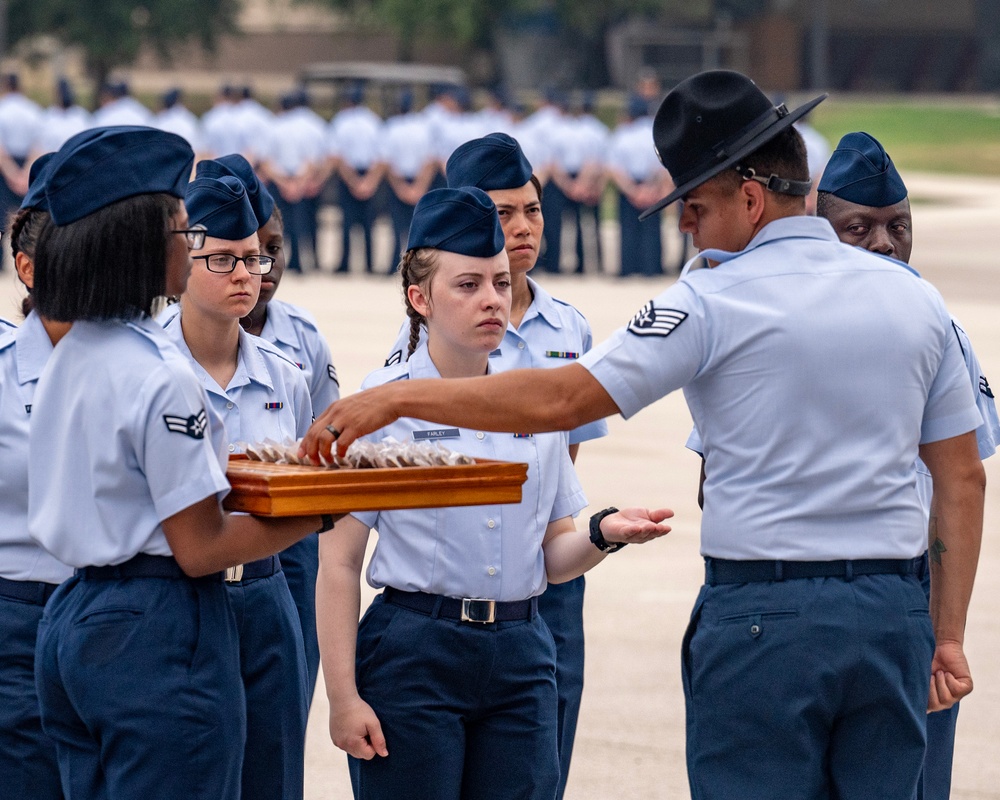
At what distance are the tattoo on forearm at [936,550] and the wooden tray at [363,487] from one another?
0.93m

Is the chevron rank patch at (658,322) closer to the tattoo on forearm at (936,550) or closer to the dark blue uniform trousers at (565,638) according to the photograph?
the tattoo on forearm at (936,550)

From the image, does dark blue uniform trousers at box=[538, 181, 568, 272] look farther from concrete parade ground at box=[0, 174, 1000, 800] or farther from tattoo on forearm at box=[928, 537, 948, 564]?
tattoo on forearm at box=[928, 537, 948, 564]

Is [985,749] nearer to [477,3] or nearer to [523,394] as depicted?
[523,394]

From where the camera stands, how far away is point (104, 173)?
111 inches

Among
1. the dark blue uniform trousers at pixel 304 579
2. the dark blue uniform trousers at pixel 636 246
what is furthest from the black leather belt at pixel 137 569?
the dark blue uniform trousers at pixel 636 246

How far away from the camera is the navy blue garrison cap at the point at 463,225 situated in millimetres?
3553

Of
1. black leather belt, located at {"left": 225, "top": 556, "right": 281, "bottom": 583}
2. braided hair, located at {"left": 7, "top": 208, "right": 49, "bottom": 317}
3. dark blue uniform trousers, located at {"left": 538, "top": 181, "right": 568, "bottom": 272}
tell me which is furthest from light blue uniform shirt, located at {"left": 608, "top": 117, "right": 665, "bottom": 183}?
braided hair, located at {"left": 7, "top": 208, "right": 49, "bottom": 317}

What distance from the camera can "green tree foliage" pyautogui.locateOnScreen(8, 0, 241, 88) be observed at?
133ft

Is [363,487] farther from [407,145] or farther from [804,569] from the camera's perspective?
[407,145]

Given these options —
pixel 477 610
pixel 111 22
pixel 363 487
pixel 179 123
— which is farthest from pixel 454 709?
pixel 111 22

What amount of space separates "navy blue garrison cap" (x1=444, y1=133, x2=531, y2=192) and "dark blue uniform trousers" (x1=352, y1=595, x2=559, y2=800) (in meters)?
1.51

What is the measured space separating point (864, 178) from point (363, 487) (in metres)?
1.92

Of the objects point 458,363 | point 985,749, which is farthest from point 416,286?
point 985,749

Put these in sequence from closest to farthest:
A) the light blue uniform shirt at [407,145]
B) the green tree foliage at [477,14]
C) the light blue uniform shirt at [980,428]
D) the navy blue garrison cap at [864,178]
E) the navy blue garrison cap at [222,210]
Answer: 1. the light blue uniform shirt at [980,428]
2. the navy blue garrison cap at [222,210]
3. the navy blue garrison cap at [864,178]
4. the light blue uniform shirt at [407,145]
5. the green tree foliage at [477,14]
